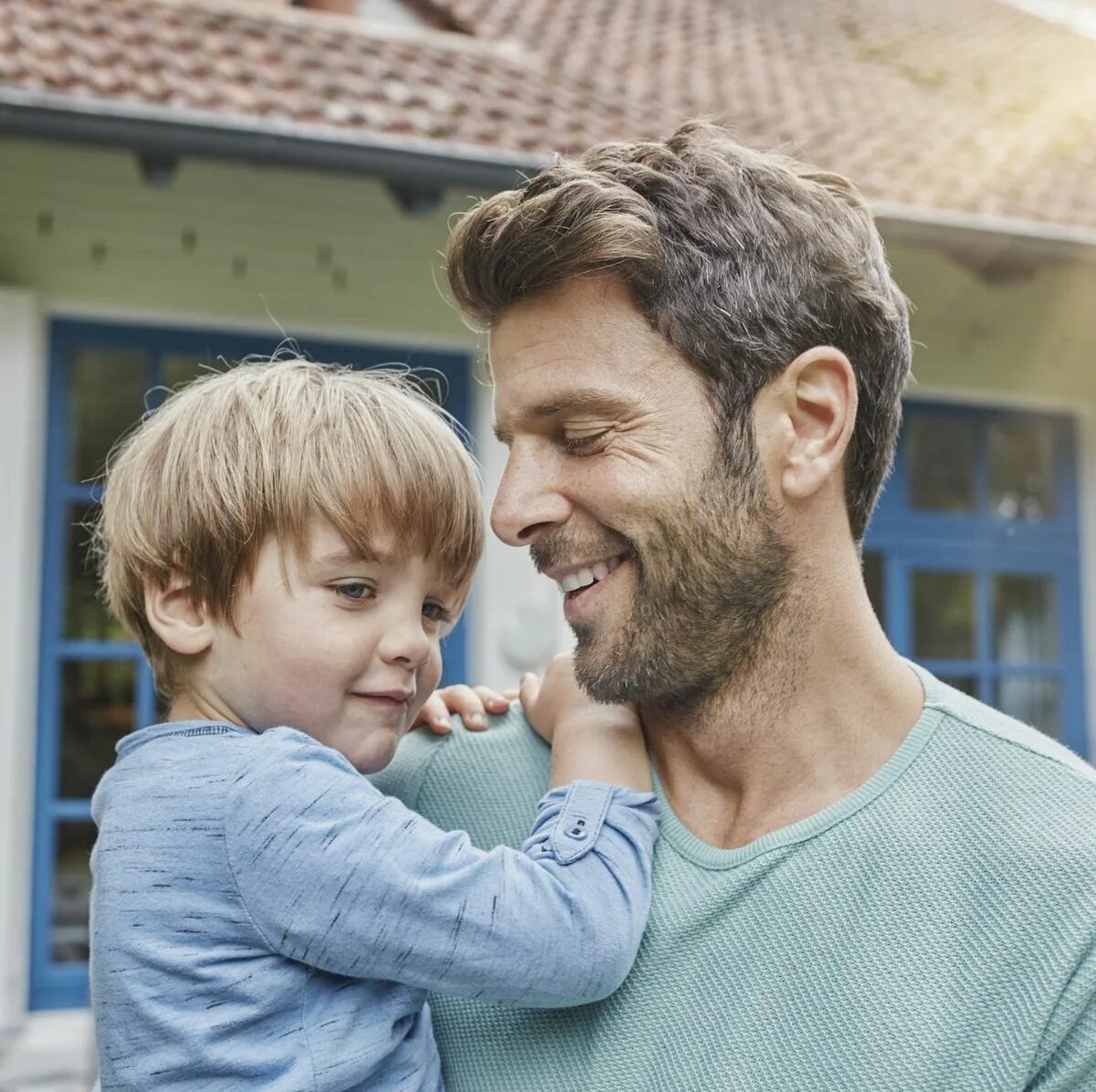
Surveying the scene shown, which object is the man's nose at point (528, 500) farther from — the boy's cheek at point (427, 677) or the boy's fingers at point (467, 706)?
the boy's fingers at point (467, 706)

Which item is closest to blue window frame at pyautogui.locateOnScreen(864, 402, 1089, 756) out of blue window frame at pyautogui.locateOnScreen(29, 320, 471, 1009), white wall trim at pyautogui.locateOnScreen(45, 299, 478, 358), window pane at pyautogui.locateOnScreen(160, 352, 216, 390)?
white wall trim at pyautogui.locateOnScreen(45, 299, 478, 358)

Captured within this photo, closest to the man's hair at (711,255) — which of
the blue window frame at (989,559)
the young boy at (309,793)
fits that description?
Result: the young boy at (309,793)

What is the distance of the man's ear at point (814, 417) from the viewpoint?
1591 mm

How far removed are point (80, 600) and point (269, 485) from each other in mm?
4258

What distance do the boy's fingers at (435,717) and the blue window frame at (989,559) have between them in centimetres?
536

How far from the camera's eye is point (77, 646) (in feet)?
17.9

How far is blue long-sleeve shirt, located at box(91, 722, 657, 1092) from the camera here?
53.6 inches

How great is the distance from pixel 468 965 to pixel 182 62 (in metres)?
4.62

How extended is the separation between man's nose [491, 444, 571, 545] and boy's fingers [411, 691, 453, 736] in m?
0.31

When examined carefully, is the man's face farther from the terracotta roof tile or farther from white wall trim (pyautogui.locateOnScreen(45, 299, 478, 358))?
white wall trim (pyautogui.locateOnScreen(45, 299, 478, 358))

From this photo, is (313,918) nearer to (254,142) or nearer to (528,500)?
(528,500)

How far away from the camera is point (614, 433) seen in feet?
5.06

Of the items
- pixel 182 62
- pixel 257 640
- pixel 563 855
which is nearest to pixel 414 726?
pixel 257 640

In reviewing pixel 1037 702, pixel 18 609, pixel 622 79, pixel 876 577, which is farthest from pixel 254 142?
pixel 1037 702
